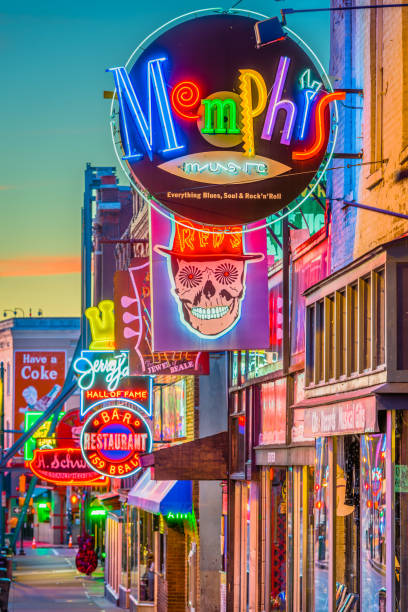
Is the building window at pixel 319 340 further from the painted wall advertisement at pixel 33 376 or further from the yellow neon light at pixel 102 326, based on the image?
the painted wall advertisement at pixel 33 376

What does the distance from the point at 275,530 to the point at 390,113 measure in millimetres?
7841

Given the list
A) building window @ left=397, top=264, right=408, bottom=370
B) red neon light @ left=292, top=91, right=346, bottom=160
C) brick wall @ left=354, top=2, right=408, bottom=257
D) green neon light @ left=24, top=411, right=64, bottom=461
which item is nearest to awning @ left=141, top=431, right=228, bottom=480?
red neon light @ left=292, top=91, right=346, bottom=160

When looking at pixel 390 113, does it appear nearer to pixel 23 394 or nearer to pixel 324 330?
pixel 324 330

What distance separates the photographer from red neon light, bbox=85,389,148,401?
3101cm

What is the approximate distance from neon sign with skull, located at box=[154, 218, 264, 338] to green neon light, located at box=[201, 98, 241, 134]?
2637 millimetres

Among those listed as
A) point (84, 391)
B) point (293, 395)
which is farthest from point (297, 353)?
point (84, 391)

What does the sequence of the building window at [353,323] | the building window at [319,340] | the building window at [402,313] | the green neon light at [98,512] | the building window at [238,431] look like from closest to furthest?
1. the building window at [402,313]
2. the building window at [353,323]
3. the building window at [319,340]
4. the building window at [238,431]
5. the green neon light at [98,512]

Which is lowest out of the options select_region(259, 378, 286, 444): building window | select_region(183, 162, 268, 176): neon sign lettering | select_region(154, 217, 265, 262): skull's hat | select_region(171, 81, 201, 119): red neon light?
select_region(259, 378, 286, 444): building window

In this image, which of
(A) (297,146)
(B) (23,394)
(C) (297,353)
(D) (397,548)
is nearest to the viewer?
(D) (397,548)

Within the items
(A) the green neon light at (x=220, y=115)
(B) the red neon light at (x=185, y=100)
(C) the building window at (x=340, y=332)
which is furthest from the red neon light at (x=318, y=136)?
(C) the building window at (x=340, y=332)

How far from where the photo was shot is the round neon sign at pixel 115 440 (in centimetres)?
2798

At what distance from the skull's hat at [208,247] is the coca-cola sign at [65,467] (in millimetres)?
16702

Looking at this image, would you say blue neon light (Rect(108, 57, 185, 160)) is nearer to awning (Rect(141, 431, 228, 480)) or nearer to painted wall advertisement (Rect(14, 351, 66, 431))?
awning (Rect(141, 431, 228, 480))

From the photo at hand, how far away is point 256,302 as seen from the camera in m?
18.7
